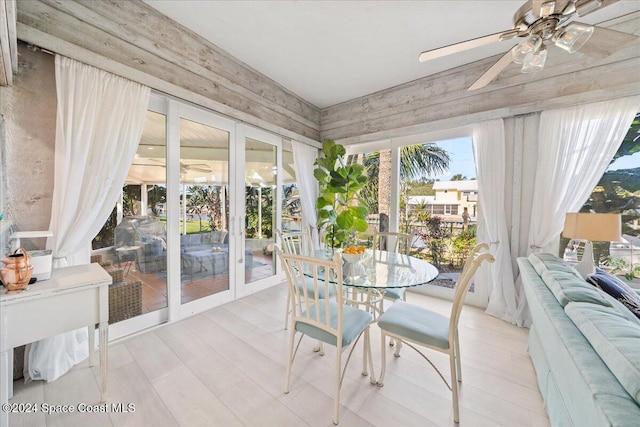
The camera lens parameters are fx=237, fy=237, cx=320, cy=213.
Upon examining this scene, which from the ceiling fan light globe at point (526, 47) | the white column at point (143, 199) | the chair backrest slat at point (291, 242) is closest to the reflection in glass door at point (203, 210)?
the white column at point (143, 199)

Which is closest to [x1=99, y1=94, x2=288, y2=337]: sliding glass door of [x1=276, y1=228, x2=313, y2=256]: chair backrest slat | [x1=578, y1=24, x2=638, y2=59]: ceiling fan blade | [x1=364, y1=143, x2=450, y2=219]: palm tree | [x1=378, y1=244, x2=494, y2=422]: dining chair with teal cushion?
[x1=276, y1=228, x2=313, y2=256]: chair backrest slat

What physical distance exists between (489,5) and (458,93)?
3.37 feet

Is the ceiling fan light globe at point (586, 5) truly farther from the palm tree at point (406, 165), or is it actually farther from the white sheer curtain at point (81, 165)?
the white sheer curtain at point (81, 165)

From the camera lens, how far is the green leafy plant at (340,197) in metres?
3.31

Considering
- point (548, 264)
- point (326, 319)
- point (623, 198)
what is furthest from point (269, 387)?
point (623, 198)

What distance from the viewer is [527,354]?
2092mm

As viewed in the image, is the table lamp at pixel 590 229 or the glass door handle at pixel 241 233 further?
the glass door handle at pixel 241 233

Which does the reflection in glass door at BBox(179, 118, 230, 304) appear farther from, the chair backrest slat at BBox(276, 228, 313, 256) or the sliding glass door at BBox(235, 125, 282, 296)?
the chair backrest slat at BBox(276, 228, 313, 256)

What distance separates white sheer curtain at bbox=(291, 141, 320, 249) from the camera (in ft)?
13.1

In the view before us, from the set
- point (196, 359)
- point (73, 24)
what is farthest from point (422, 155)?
point (73, 24)

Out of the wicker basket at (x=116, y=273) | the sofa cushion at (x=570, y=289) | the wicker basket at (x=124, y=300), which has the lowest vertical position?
the wicker basket at (x=124, y=300)

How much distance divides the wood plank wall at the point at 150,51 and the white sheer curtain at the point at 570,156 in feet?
11.0

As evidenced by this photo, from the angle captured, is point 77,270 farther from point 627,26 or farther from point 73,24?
point 627,26

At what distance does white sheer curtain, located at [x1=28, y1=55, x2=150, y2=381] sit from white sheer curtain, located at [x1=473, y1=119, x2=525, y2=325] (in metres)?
3.74
